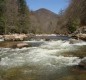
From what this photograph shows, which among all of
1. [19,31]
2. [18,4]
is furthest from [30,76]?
[18,4]

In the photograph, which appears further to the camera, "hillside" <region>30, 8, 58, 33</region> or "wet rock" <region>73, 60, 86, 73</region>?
"hillside" <region>30, 8, 58, 33</region>

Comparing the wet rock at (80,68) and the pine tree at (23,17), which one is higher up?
the pine tree at (23,17)

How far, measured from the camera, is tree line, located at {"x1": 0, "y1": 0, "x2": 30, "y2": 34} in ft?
151

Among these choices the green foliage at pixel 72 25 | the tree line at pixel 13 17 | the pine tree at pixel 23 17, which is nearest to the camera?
the tree line at pixel 13 17

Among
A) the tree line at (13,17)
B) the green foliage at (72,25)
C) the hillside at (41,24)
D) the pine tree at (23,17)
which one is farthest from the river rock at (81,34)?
the hillside at (41,24)

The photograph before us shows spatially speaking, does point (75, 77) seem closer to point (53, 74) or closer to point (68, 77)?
point (68, 77)

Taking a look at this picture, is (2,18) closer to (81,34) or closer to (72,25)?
(81,34)

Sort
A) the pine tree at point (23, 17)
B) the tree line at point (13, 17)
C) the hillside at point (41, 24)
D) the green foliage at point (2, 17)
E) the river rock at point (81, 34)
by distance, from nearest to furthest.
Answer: the river rock at point (81, 34) → the green foliage at point (2, 17) → the tree line at point (13, 17) → the pine tree at point (23, 17) → the hillside at point (41, 24)

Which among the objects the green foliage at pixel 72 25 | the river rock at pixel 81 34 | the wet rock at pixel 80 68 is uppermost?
the green foliage at pixel 72 25

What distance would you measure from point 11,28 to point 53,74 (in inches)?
1506

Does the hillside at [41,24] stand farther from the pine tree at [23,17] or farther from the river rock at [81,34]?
the river rock at [81,34]

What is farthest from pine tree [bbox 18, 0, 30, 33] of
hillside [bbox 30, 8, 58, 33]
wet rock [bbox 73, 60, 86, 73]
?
wet rock [bbox 73, 60, 86, 73]

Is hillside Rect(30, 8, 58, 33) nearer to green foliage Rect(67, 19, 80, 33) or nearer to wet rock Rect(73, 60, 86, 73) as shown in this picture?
green foliage Rect(67, 19, 80, 33)

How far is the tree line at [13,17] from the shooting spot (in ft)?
151
